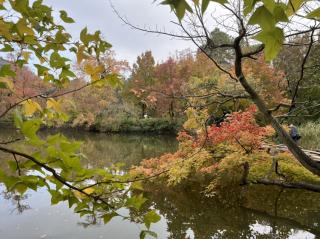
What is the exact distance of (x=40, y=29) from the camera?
108 centimetres

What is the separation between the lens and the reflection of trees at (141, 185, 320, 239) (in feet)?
19.0

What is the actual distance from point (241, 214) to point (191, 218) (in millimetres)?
1030

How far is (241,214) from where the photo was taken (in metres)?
6.54

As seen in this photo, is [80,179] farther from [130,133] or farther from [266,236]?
[130,133]

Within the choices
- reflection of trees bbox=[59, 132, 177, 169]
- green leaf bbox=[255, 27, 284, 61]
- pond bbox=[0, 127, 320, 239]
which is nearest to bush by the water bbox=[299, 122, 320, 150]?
pond bbox=[0, 127, 320, 239]

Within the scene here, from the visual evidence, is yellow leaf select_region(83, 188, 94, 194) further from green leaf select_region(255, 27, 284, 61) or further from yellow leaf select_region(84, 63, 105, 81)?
green leaf select_region(255, 27, 284, 61)

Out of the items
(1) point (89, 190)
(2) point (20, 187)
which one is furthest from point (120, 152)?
(2) point (20, 187)

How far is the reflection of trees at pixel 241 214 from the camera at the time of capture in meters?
5.79

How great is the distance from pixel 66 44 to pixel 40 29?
13cm

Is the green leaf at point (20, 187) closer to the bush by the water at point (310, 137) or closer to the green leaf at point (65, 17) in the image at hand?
the green leaf at point (65, 17)

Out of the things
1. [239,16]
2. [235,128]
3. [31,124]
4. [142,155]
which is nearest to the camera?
[31,124]

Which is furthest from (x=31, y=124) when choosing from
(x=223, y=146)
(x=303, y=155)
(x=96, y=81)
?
(x=223, y=146)

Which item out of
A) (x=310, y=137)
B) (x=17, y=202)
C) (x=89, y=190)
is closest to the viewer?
(x=89, y=190)

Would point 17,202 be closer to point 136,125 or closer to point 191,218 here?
point 191,218
